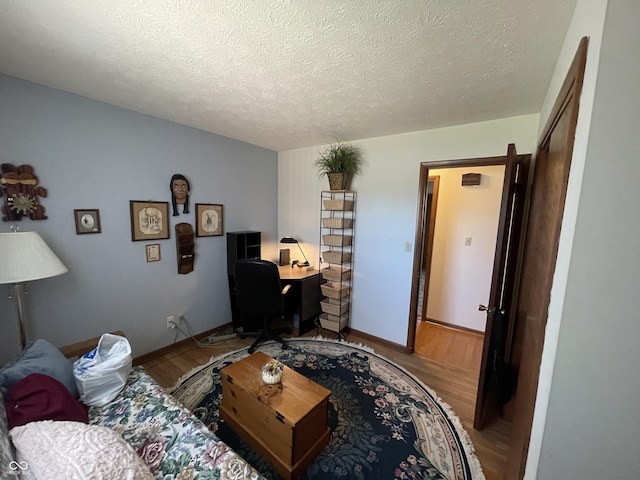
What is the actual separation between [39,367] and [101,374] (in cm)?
27

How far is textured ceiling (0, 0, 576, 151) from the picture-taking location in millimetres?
1021

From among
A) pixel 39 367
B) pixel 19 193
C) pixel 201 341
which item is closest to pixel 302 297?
pixel 201 341

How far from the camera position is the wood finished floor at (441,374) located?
1611mm

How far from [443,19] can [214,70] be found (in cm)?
124

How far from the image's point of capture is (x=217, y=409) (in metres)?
1.83

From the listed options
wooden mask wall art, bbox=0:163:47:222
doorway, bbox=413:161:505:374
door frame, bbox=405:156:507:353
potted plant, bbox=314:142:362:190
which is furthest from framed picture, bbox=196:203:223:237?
doorway, bbox=413:161:505:374

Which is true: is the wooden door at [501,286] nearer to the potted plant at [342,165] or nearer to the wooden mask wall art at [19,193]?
the potted plant at [342,165]

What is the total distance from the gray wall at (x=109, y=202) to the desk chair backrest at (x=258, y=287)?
0.67 m

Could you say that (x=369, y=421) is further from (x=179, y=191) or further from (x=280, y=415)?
(x=179, y=191)

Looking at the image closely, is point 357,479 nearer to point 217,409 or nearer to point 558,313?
point 217,409

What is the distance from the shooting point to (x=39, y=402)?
1.08 meters

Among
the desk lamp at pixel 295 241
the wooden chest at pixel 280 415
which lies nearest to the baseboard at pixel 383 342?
the desk lamp at pixel 295 241

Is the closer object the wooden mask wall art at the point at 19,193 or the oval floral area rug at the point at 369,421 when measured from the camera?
the oval floral area rug at the point at 369,421

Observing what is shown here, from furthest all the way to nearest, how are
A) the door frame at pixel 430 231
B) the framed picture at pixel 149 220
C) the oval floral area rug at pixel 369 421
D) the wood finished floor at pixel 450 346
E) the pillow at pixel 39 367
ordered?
the door frame at pixel 430 231 < the wood finished floor at pixel 450 346 < the framed picture at pixel 149 220 < the oval floral area rug at pixel 369 421 < the pillow at pixel 39 367
